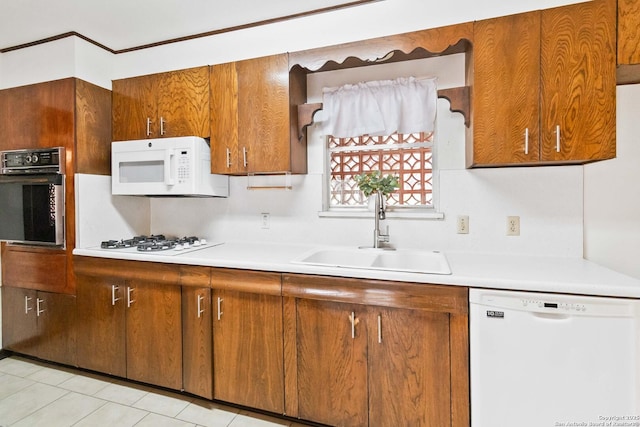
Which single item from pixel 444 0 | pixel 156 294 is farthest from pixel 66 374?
pixel 444 0

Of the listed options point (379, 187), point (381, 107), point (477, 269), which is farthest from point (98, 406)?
point (381, 107)

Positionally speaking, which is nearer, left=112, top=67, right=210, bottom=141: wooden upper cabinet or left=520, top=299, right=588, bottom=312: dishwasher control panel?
left=520, top=299, right=588, bottom=312: dishwasher control panel

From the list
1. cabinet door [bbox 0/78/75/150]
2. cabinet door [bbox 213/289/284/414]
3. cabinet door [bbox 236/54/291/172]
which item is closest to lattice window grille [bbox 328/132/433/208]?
cabinet door [bbox 236/54/291/172]

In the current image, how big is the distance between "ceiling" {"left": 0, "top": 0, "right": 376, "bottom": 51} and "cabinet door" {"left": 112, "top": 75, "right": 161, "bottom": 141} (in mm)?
348

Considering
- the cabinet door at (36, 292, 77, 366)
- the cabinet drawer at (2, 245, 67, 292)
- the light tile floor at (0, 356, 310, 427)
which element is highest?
the cabinet drawer at (2, 245, 67, 292)

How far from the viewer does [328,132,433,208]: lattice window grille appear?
221 cm

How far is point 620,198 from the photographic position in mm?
1689

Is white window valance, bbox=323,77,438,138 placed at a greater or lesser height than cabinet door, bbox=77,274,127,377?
greater

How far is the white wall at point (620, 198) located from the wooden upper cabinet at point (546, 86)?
243mm

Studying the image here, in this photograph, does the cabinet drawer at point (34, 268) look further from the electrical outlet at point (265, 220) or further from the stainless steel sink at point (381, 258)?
the stainless steel sink at point (381, 258)

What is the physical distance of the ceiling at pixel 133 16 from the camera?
6.59 feet

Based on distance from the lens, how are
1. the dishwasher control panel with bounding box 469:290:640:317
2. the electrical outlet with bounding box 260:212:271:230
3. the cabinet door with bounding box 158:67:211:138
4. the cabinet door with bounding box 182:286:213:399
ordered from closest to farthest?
the dishwasher control panel with bounding box 469:290:640:317 < the cabinet door with bounding box 182:286:213:399 < the cabinet door with bounding box 158:67:211:138 < the electrical outlet with bounding box 260:212:271:230

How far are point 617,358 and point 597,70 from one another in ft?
4.32

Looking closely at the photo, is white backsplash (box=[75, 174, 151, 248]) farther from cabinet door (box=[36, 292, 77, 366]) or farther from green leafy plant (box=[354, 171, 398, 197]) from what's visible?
green leafy plant (box=[354, 171, 398, 197])
